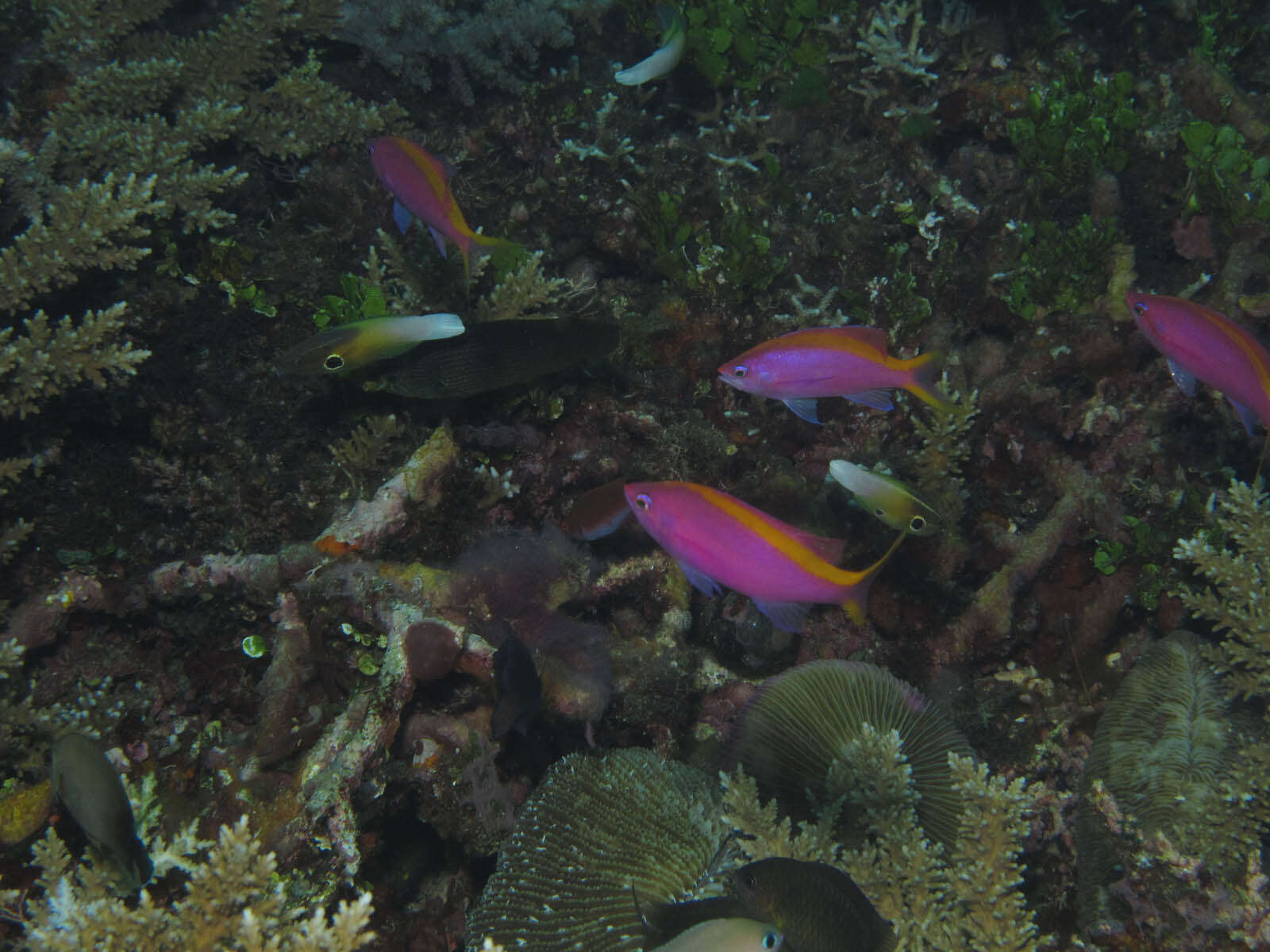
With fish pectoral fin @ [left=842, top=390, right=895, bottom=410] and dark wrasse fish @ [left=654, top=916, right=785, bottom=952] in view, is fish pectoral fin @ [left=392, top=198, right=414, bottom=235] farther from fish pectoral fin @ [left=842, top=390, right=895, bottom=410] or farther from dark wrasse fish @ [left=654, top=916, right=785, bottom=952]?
dark wrasse fish @ [left=654, top=916, right=785, bottom=952]

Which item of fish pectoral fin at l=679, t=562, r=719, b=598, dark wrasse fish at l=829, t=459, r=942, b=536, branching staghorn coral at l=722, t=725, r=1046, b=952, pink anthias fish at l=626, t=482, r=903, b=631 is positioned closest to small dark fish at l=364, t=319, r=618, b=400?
pink anthias fish at l=626, t=482, r=903, b=631

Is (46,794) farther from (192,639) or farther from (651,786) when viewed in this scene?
(651,786)

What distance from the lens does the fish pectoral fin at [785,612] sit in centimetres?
304

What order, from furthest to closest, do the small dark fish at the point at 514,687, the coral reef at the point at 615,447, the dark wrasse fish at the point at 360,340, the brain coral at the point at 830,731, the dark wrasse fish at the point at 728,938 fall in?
the brain coral at the point at 830,731 < the dark wrasse fish at the point at 360,340 < the coral reef at the point at 615,447 < the small dark fish at the point at 514,687 < the dark wrasse fish at the point at 728,938

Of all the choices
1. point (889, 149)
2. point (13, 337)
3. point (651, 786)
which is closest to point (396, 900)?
point (651, 786)

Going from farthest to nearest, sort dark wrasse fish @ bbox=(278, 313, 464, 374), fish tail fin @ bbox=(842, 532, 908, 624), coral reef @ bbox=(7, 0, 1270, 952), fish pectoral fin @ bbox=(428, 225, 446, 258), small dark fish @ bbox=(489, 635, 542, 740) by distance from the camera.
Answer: fish pectoral fin @ bbox=(428, 225, 446, 258), dark wrasse fish @ bbox=(278, 313, 464, 374), coral reef @ bbox=(7, 0, 1270, 952), small dark fish @ bbox=(489, 635, 542, 740), fish tail fin @ bbox=(842, 532, 908, 624)

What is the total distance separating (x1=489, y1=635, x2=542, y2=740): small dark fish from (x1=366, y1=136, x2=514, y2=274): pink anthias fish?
213 centimetres

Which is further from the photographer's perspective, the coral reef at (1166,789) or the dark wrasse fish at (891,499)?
the dark wrasse fish at (891,499)

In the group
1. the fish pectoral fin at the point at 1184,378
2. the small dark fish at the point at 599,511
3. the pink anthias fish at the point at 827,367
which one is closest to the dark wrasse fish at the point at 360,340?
the small dark fish at the point at 599,511

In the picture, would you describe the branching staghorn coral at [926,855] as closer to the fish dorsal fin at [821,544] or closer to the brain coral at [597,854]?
the brain coral at [597,854]

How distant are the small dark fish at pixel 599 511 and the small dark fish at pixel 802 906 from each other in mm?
1904

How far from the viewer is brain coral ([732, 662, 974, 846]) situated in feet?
11.2

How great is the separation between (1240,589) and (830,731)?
233cm

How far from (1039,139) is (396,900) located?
21.9ft
